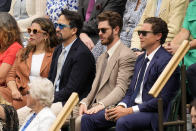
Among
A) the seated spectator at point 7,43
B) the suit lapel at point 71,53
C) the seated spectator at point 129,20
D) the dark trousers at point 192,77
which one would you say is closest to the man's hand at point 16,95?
the seated spectator at point 7,43

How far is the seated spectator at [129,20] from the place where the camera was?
27.4 feet

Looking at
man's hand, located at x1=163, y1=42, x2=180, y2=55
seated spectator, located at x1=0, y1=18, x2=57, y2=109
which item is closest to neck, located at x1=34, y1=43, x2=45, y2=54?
seated spectator, located at x1=0, y1=18, x2=57, y2=109

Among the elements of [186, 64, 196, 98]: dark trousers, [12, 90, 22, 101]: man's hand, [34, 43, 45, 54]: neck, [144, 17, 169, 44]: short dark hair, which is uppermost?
[144, 17, 169, 44]: short dark hair

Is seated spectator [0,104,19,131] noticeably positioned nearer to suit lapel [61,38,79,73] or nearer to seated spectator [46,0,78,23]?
suit lapel [61,38,79,73]

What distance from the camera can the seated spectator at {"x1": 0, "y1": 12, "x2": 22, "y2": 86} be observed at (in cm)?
842

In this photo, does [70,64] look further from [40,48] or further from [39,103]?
[39,103]

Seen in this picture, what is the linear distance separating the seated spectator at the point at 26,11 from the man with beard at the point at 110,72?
8.74 feet

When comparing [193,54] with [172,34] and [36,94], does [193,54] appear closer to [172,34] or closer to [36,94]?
[172,34]

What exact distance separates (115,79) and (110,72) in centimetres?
11

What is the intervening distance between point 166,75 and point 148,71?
1867mm

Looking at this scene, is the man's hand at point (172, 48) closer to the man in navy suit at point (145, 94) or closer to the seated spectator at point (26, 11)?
the man in navy suit at point (145, 94)

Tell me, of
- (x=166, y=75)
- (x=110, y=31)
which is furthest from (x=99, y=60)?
(x=166, y=75)

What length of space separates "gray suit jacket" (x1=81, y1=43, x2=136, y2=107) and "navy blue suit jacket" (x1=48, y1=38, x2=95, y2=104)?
17 cm

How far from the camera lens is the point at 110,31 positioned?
24.8 feet
